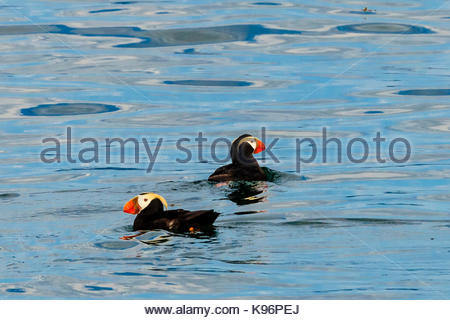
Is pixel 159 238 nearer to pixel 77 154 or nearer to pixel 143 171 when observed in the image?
pixel 143 171

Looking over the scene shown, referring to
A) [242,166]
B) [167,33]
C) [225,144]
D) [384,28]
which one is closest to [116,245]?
[242,166]

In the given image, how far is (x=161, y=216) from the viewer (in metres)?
9.32

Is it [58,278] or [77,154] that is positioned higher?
[77,154]

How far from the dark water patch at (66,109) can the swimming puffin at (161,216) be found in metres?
7.15

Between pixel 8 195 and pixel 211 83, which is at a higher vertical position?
pixel 211 83

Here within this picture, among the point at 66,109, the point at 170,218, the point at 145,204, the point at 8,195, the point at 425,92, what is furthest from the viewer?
the point at 425,92

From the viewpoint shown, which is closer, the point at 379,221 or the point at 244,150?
the point at 379,221

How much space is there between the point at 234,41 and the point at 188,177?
9377mm

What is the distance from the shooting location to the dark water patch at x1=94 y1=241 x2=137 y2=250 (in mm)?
8617

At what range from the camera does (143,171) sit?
1262 centimetres

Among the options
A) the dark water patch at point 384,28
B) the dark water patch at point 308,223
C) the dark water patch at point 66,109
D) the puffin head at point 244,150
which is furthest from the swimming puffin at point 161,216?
the dark water patch at point 384,28

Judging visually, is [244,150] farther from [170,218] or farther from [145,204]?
[170,218]

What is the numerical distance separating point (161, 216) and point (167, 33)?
12.6 meters
